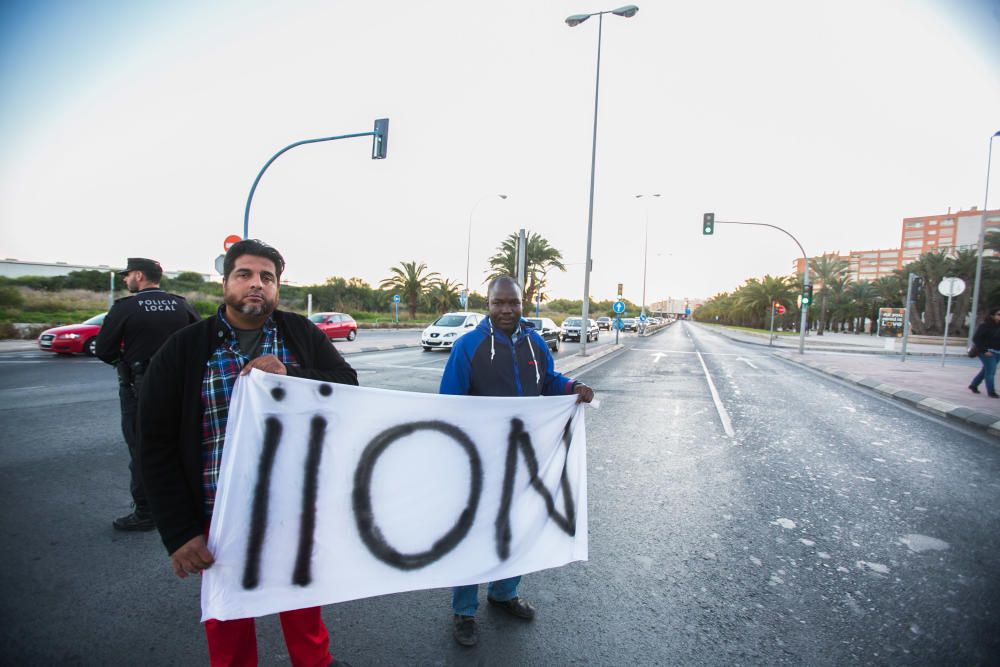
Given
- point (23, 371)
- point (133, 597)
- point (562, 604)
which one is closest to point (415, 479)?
point (562, 604)

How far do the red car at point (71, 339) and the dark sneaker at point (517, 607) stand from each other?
15.0 metres

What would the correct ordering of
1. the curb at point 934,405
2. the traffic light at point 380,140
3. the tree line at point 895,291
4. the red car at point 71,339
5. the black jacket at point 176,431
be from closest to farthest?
the black jacket at point 176,431 < the curb at point 934,405 < the red car at point 71,339 < the traffic light at point 380,140 < the tree line at point 895,291

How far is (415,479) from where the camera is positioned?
2.23 m

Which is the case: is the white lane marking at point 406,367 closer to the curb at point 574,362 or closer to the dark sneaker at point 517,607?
the curb at point 574,362

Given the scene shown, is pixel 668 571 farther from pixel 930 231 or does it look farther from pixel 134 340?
pixel 930 231

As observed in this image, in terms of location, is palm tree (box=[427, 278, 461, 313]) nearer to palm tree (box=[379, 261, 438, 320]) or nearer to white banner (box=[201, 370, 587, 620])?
palm tree (box=[379, 261, 438, 320])

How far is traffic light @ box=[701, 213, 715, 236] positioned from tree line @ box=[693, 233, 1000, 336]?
1015 inches

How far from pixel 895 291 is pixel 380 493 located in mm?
72293

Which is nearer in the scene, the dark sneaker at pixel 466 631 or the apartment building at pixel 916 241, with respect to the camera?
the dark sneaker at pixel 466 631

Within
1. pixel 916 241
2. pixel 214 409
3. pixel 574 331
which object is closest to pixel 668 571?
pixel 214 409

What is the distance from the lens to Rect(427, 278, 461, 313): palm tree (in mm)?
52016

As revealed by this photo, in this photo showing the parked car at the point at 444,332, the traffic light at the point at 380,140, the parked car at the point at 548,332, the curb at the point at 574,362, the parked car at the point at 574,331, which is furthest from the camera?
the parked car at the point at 574,331

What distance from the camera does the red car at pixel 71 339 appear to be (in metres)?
12.7

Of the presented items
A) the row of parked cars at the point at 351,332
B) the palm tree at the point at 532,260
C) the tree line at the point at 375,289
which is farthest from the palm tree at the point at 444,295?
the row of parked cars at the point at 351,332
